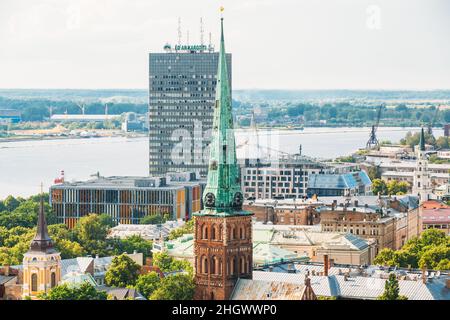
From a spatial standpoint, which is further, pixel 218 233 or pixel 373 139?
pixel 373 139

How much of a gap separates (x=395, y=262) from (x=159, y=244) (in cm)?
718

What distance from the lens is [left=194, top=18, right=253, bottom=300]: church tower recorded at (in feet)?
80.7

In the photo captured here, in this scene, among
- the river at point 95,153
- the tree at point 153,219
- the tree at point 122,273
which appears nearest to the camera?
the tree at point 122,273

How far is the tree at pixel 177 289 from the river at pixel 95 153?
34.2 meters

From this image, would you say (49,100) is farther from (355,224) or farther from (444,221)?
(355,224)

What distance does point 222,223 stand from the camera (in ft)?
80.9

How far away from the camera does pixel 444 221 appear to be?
179 ft

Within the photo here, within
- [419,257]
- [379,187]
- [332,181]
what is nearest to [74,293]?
[419,257]

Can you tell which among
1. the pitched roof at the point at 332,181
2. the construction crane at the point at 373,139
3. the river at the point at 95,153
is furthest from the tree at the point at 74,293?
the construction crane at the point at 373,139

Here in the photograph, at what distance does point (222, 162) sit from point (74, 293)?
3.95 meters

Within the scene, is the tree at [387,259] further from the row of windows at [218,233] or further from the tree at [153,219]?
the tree at [153,219]

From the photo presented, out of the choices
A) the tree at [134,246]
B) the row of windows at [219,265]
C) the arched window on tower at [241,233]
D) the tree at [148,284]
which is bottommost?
the tree at [134,246]

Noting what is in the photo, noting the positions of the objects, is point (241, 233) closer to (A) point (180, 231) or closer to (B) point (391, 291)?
(B) point (391, 291)

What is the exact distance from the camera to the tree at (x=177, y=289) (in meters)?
24.7
